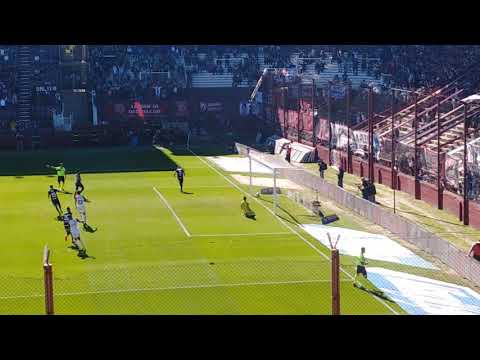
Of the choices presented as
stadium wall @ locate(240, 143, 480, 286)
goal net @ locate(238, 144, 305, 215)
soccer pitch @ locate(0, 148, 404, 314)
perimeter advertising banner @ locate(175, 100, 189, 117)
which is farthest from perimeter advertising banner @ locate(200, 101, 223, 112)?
soccer pitch @ locate(0, 148, 404, 314)

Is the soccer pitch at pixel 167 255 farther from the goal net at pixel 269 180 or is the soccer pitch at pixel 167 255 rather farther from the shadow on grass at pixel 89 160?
the shadow on grass at pixel 89 160

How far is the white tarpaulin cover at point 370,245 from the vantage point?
25859mm

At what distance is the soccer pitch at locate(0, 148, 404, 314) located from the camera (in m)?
21.0

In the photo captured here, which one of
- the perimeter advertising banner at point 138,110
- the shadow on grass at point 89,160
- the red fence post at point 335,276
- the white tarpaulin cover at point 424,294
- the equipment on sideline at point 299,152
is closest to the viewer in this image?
the red fence post at point 335,276

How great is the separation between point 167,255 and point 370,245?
6.42m

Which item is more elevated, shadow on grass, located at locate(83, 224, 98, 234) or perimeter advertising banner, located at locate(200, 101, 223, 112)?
perimeter advertising banner, located at locate(200, 101, 223, 112)

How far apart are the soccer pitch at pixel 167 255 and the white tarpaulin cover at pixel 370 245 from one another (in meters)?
0.64

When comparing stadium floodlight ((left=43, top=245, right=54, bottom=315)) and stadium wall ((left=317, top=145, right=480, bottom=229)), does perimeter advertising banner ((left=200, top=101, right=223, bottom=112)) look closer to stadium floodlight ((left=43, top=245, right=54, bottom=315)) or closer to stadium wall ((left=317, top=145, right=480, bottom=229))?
stadium wall ((left=317, top=145, right=480, bottom=229))

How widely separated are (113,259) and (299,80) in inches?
1402

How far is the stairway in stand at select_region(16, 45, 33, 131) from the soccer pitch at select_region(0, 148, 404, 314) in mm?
19127

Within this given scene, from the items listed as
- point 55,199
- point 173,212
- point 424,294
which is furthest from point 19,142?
point 424,294

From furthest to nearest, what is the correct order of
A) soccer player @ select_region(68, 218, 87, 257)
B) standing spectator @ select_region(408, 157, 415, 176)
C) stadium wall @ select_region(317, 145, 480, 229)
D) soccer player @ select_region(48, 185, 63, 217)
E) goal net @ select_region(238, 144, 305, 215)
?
standing spectator @ select_region(408, 157, 415, 176)
goal net @ select_region(238, 144, 305, 215)
soccer player @ select_region(48, 185, 63, 217)
stadium wall @ select_region(317, 145, 480, 229)
soccer player @ select_region(68, 218, 87, 257)

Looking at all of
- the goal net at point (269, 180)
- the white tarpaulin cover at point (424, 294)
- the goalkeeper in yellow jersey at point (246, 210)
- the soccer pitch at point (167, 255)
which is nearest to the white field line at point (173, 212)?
the soccer pitch at point (167, 255)
